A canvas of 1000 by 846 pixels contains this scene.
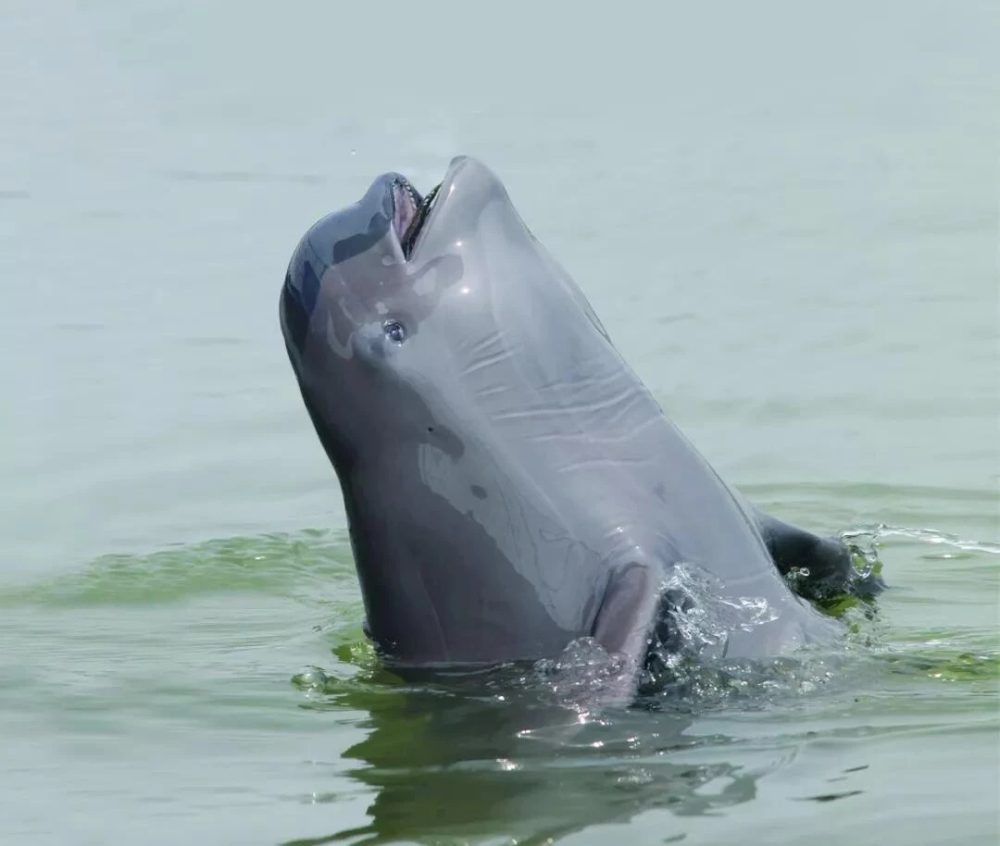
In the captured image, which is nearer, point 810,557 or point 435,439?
point 435,439

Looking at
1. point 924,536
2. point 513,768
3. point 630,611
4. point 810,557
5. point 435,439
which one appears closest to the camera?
point 513,768

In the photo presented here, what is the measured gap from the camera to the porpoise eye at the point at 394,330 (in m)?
7.04

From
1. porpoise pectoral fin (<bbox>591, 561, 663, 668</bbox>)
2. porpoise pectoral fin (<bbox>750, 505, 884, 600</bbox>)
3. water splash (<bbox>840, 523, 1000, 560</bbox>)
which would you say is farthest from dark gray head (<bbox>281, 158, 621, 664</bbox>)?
water splash (<bbox>840, 523, 1000, 560</bbox>)

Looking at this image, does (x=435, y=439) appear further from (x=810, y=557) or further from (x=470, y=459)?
(x=810, y=557)

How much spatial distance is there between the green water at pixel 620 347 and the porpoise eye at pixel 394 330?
1179 mm

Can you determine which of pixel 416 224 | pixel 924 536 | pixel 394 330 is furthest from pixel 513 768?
pixel 924 536

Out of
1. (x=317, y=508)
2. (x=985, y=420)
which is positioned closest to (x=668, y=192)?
(x=985, y=420)

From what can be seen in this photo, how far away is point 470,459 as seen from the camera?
7059 mm

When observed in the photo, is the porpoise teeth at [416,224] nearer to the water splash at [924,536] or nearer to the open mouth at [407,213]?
the open mouth at [407,213]

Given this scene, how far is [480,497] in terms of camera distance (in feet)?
23.1

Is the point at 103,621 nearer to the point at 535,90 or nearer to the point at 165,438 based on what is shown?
the point at 165,438

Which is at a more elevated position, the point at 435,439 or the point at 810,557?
the point at 435,439

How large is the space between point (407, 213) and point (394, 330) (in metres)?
0.52

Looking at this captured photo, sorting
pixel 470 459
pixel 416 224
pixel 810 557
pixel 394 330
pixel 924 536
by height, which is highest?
pixel 416 224
